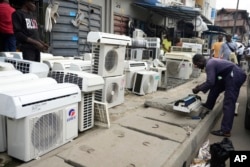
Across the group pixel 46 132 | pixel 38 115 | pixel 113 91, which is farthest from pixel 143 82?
pixel 38 115

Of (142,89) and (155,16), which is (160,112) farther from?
(155,16)

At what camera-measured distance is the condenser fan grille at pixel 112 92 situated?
4191 millimetres

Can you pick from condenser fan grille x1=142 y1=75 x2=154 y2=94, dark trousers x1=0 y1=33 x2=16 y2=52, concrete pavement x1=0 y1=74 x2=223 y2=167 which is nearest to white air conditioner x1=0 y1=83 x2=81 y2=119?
concrete pavement x1=0 y1=74 x2=223 y2=167

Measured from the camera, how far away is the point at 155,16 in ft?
45.8

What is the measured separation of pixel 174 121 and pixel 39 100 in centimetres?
233

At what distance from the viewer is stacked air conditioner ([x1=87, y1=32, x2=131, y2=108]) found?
3.84 metres

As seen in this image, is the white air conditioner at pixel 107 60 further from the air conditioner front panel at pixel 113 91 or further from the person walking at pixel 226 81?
the person walking at pixel 226 81

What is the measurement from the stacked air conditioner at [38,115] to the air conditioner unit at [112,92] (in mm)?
1138

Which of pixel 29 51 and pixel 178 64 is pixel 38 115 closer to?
pixel 29 51

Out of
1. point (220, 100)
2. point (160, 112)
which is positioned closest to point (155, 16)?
point (220, 100)

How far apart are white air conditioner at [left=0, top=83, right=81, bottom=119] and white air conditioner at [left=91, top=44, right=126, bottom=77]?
1074mm

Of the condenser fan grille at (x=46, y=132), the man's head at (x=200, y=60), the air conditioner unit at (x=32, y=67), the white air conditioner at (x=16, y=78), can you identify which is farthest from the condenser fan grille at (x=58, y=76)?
the man's head at (x=200, y=60)

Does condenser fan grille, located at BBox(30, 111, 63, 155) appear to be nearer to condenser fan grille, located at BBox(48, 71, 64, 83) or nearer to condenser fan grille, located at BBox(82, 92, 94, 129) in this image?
condenser fan grille, located at BBox(82, 92, 94, 129)

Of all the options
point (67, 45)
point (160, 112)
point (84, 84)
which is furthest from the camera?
point (67, 45)
